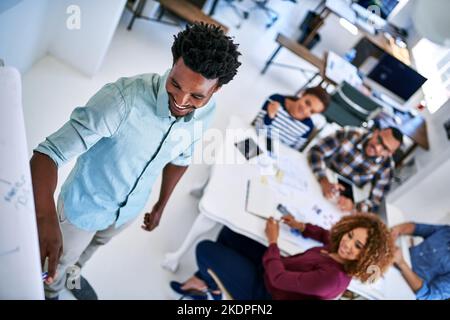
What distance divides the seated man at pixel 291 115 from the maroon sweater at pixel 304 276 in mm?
593

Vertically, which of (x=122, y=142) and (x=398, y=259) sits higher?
(x=122, y=142)

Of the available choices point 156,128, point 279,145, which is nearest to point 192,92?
point 156,128

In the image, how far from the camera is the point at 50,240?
1.90ft

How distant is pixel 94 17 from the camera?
0.70 m

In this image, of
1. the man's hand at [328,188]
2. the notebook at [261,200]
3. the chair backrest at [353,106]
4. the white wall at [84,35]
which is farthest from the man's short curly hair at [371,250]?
the chair backrest at [353,106]

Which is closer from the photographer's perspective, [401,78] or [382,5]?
[382,5]

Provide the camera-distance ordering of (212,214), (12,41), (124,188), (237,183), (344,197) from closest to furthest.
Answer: (12,41), (124,188), (212,214), (237,183), (344,197)

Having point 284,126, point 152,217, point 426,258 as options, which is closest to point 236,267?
point 284,126

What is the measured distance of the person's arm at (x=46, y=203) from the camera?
1.83ft

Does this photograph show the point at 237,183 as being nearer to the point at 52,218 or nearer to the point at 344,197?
the point at 344,197

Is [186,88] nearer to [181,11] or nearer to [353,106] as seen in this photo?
[181,11]

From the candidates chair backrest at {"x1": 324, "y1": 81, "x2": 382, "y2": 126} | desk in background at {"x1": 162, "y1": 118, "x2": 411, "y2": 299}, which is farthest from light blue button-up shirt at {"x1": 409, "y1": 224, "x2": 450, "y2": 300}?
chair backrest at {"x1": 324, "y1": 81, "x2": 382, "y2": 126}

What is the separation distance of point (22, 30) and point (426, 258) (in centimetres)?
199

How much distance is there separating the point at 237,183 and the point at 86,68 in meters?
1.13
